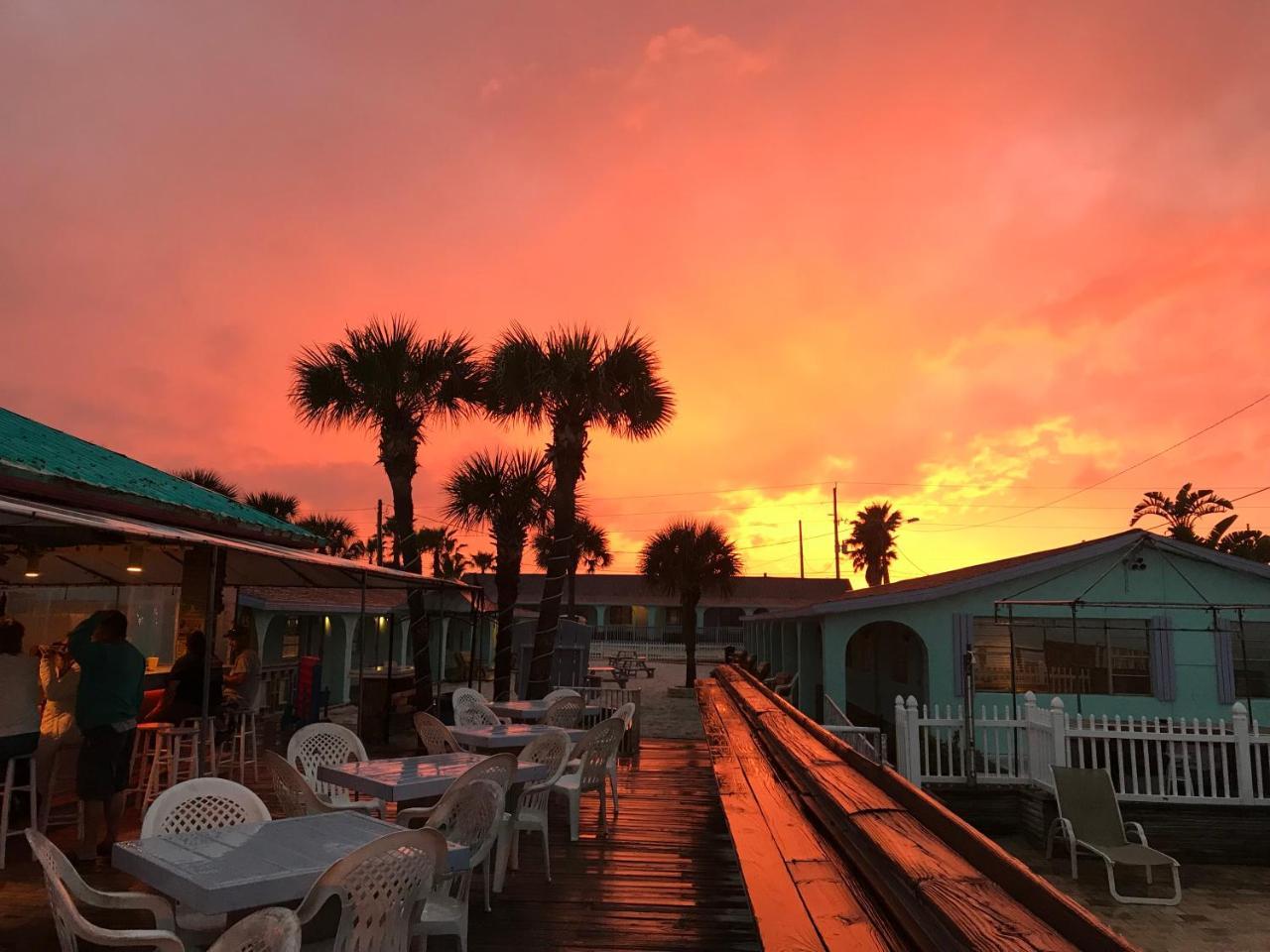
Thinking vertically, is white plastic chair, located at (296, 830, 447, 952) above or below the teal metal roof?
below

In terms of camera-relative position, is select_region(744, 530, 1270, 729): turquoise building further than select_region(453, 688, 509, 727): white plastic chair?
Yes

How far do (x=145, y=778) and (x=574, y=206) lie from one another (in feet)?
34.2

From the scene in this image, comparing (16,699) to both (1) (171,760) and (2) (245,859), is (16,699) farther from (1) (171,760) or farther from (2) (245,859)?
(2) (245,859)

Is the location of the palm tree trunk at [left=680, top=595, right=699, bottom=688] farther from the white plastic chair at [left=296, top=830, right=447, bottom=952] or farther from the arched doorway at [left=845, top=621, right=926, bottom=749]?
the white plastic chair at [left=296, top=830, right=447, bottom=952]

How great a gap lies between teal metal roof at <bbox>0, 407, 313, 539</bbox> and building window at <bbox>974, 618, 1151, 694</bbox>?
42.5 feet

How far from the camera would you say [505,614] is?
20.2 m

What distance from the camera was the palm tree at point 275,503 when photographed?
35.0 metres

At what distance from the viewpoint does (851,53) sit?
36.4ft

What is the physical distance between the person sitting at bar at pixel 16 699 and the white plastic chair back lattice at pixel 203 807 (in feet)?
11.5

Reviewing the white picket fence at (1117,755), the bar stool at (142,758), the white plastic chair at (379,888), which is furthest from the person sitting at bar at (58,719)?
the white picket fence at (1117,755)

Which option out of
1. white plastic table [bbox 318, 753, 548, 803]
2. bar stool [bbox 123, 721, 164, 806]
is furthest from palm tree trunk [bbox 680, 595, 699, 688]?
white plastic table [bbox 318, 753, 548, 803]

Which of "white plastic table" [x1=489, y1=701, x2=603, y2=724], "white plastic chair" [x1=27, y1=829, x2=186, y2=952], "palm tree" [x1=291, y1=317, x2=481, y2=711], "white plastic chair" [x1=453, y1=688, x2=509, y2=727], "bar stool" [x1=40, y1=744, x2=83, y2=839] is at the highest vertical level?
"palm tree" [x1=291, y1=317, x2=481, y2=711]

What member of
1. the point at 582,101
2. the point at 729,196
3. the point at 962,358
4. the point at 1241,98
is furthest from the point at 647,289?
the point at 1241,98

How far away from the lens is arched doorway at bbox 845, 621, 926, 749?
17.5 metres
